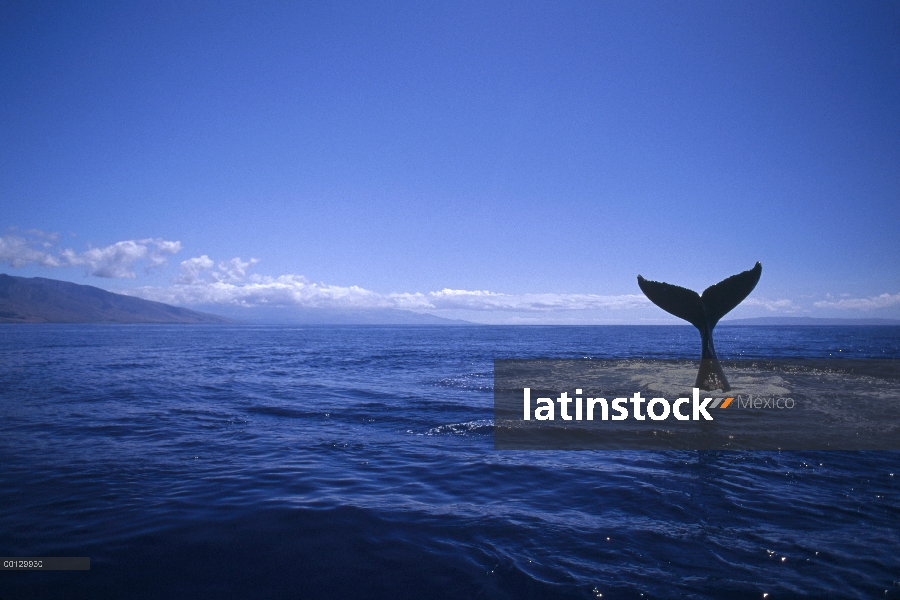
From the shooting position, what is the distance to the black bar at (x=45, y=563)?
15.7 feet

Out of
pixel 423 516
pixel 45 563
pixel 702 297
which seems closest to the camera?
pixel 45 563

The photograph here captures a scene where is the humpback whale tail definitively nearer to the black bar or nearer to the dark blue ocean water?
the dark blue ocean water

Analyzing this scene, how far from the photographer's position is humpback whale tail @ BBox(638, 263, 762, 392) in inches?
479

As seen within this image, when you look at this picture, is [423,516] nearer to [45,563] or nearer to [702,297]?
[45,563]

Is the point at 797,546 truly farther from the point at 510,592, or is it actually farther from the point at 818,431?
the point at 818,431

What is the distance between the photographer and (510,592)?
13.8 ft

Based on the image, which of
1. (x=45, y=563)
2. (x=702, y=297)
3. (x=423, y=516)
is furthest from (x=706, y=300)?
(x=45, y=563)

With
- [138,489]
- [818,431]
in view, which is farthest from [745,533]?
[138,489]

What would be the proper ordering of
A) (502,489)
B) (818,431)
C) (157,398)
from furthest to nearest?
1. (157,398)
2. (818,431)
3. (502,489)

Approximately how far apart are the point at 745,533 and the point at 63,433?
529 inches

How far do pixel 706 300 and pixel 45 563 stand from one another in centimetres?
1372

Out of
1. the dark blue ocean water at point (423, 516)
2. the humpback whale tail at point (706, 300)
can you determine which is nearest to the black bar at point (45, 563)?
the dark blue ocean water at point (423, 516)

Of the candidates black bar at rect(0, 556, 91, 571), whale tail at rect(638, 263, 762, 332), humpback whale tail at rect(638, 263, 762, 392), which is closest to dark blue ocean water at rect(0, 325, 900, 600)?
black bar at rect(0, 556, 91, 571)

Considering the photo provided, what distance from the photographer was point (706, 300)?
12.6 metres
